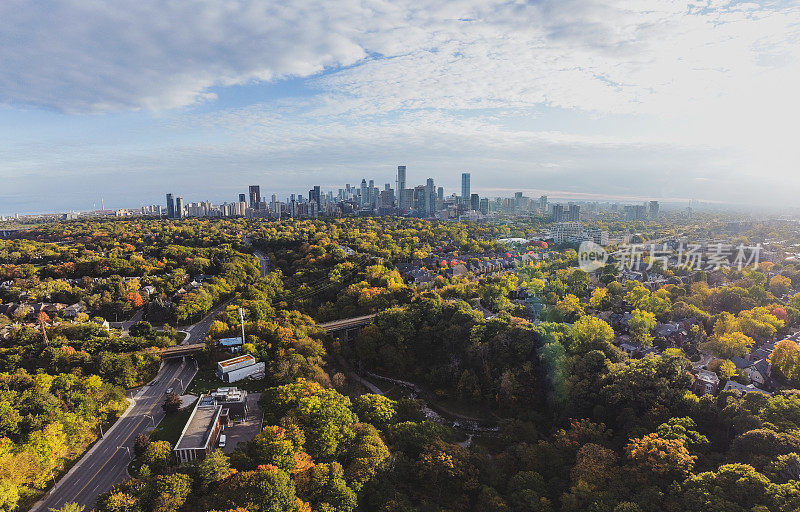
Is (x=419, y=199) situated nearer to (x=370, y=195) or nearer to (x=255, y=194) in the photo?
(x=370, y=195)

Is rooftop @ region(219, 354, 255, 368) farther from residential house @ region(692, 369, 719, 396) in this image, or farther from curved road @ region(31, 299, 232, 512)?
residential house @ region(692, 369, 719, 396)

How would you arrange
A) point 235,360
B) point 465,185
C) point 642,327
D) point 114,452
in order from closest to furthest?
point 114,452 < point 235,360 < point 642,327 < point 465,185

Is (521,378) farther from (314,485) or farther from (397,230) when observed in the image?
(397,230)

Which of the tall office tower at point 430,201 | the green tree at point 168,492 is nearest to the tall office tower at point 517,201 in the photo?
the tall office tower at point 430,201

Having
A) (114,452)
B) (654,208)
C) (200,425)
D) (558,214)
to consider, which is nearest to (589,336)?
(200,425)

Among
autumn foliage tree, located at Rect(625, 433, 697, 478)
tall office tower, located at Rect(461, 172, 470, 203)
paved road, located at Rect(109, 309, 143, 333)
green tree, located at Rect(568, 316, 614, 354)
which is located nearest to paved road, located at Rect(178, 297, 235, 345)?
paved road, located at Rect(109, 309, 143, 333)

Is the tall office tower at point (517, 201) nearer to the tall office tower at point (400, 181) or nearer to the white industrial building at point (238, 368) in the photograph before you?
the tall office tower at point (400, 181)
